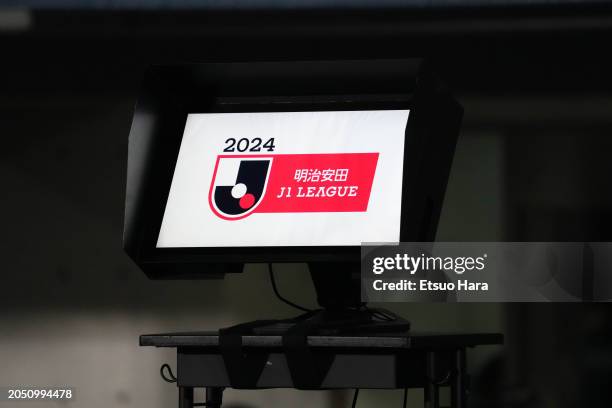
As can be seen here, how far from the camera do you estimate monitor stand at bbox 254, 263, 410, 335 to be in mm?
1942

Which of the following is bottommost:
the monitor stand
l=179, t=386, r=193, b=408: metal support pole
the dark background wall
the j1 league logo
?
l=179, t=386, r=193, b=408: metal support pole

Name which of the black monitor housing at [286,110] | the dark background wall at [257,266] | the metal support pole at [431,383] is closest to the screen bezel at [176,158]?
the black monitor housing at [286,110]

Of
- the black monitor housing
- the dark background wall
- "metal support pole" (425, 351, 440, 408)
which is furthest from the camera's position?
the dark background wall

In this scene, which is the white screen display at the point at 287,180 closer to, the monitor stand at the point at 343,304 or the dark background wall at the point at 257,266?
the monitor stand at the point at 343,304

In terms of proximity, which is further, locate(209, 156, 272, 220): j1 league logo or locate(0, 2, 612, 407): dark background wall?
locate(0, 2, 612, 407): dark background wall

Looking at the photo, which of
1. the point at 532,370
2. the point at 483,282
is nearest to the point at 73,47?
the point at 483,282

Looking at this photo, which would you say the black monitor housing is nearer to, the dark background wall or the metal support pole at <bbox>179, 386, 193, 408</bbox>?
the metal support pole at <bbox>179, 386, 193, 408</bbox>

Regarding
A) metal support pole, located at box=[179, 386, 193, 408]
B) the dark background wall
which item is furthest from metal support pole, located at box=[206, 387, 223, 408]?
the dark background wall

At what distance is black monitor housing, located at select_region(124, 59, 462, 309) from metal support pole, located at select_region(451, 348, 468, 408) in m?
0.20

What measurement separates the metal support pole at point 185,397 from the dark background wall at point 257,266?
1398 millimetres

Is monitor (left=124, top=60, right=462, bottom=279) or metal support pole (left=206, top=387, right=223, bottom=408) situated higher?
monitor (left=124, top=60, right=462, bottom=279)

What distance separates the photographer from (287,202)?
6.66 feet

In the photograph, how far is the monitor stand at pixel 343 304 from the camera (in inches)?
76.5

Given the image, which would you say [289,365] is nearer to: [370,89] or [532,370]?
[370,89]
